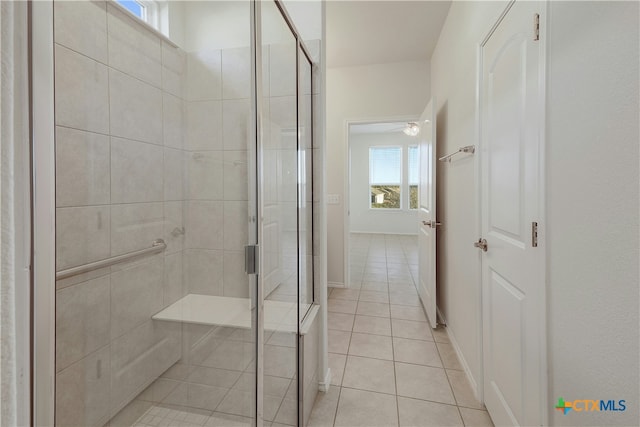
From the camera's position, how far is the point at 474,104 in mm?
1823

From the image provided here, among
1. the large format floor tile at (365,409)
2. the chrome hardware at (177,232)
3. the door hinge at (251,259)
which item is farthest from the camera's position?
the large format floor tile at (365,409)

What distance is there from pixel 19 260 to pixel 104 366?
50 centimetres

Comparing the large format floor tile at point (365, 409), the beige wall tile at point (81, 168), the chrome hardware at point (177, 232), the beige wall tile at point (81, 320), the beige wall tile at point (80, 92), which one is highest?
the beige wall tile at point (80, 92)

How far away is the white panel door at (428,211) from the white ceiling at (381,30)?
78 centimetres

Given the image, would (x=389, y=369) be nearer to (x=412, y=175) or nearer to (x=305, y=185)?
(x=305, y=185)

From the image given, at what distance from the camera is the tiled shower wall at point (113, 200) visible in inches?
21.1

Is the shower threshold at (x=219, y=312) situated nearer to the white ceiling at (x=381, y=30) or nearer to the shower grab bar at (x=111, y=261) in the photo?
the shower grab bar at (x=111, y=261)

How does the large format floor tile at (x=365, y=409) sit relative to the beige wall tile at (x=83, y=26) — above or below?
below

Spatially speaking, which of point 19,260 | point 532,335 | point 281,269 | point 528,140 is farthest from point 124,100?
point 532,335

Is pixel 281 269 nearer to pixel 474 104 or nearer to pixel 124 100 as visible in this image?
pixel 124 100

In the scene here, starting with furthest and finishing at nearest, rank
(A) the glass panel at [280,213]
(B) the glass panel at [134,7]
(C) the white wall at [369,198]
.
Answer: (C) the white wall at [369,198] < (A) the glass panel at [280,213] < (B) the glass panel at [134,7]

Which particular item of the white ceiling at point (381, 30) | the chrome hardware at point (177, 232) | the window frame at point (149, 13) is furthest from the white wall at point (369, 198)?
the window frame at point (149, 13)

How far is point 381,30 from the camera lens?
9.50 ft

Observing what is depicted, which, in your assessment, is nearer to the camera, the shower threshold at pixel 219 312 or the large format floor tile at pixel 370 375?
the shower threshold at pixel 219 312
